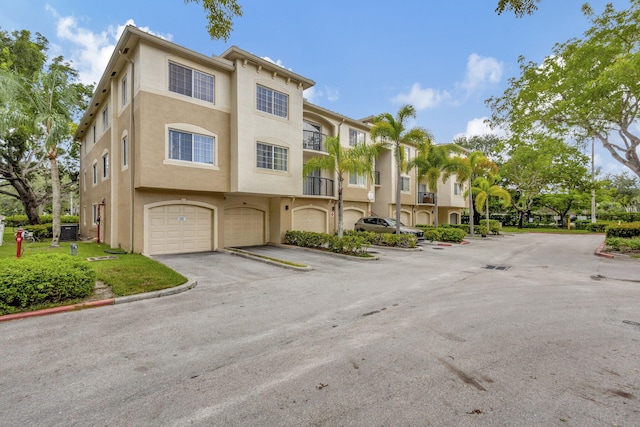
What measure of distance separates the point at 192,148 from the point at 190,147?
94 millimetres

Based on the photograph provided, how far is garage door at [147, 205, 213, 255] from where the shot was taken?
13562mm

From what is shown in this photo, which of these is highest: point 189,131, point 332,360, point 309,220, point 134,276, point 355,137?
point 355,137

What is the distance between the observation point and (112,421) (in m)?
2.96

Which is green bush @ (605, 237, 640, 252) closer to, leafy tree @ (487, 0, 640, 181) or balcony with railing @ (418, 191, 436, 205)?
leafy tree @ (487, 0, 640, 181)

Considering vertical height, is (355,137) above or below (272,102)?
above

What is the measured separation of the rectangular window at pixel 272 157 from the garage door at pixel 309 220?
14.6 feet

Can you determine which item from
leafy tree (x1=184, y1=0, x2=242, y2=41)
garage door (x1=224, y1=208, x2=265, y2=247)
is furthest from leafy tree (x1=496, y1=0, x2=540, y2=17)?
garage door (x1=224, y1=208, x2=265, y2=247)

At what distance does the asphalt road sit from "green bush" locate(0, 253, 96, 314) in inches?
25.1

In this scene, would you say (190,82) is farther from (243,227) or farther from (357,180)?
(357,180)

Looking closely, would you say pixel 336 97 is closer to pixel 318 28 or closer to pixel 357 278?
pixel 318 28

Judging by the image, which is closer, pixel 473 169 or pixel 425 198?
pixel 473 169

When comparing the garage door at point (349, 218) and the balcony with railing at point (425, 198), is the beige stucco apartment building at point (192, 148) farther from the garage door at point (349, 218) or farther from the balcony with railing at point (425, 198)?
the balcony with railing at point (425, 198)

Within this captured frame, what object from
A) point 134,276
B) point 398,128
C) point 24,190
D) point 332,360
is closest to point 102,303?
point 134,276

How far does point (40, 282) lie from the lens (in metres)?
6.24
